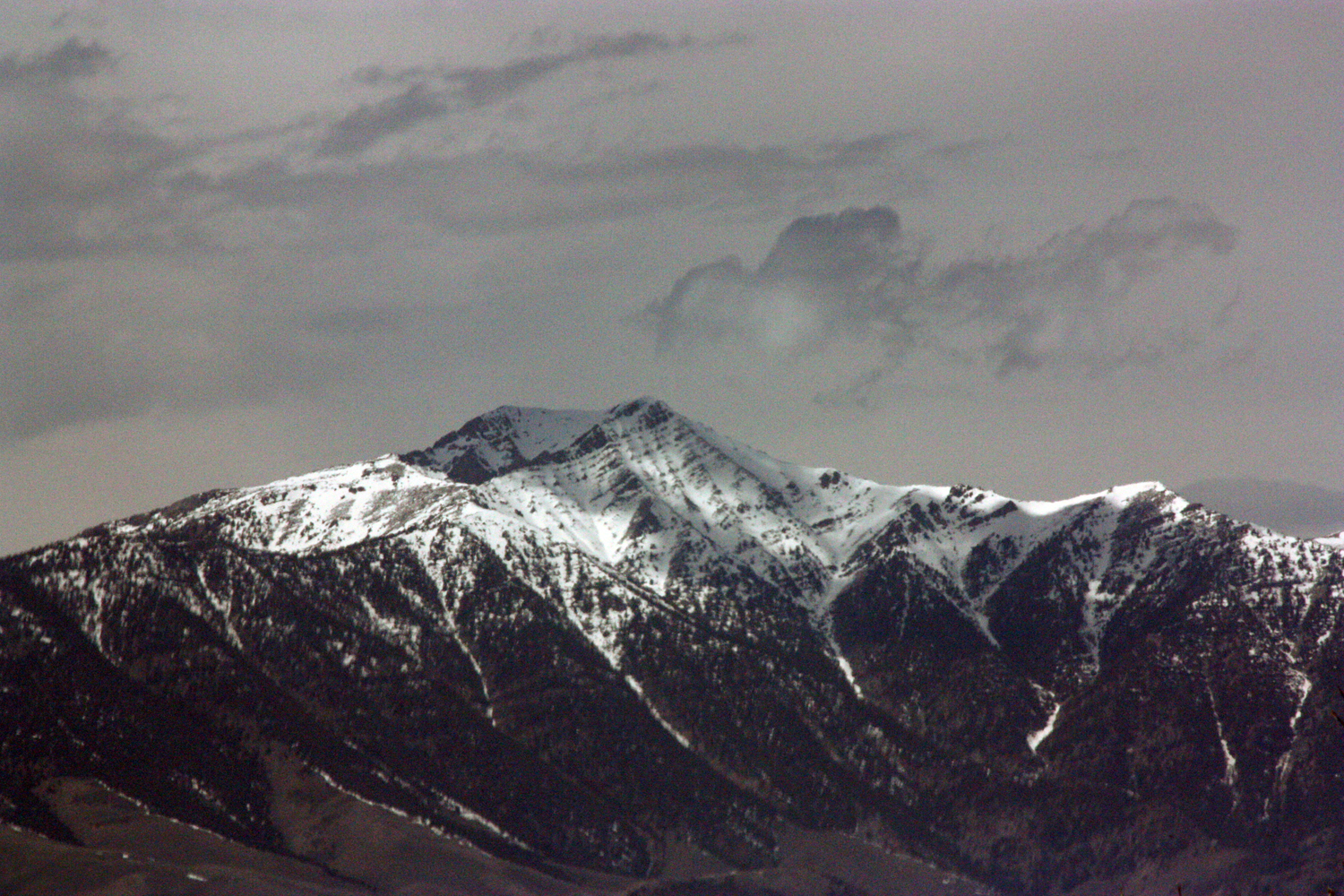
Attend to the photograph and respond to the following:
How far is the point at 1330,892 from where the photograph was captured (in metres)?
139

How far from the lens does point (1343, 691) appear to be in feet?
433

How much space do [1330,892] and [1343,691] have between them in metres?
14.0

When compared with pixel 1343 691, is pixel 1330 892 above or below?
below
